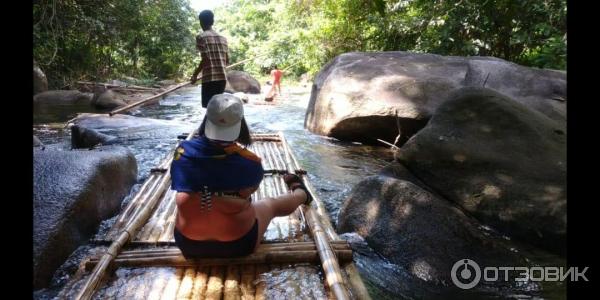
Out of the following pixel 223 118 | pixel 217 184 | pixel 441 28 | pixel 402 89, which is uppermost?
pixel 441 28

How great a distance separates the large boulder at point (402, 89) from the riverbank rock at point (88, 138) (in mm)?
3306

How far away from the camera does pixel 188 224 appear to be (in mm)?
2365

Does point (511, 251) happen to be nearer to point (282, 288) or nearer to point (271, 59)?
point (282, 288)

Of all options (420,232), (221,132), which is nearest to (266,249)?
(221,132)

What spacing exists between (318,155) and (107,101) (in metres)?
6.89

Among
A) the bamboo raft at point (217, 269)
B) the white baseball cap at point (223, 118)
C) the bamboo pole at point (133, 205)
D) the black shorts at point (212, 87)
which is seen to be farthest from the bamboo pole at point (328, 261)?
the black shorts at point (212, 87)

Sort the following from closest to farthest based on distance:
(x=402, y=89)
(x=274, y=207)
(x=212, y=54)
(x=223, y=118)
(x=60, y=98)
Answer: (x=223, y=118), (x=274, y=207), (x=212, y=54), (x=402, y=89), (x=60, y=98)

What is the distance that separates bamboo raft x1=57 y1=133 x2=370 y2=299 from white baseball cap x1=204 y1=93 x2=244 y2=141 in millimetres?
734

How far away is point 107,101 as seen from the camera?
10.8 meters

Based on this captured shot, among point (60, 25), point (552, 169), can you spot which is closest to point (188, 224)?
point (552, 169)

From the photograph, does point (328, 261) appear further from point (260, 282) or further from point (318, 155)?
point (318, 155)

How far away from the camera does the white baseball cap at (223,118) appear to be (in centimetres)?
220

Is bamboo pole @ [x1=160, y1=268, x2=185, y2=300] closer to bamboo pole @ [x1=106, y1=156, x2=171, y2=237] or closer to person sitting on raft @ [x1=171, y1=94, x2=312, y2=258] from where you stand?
Result: person sitting on raft @ [x1=171, y1=94, x2=312, y2=258]
